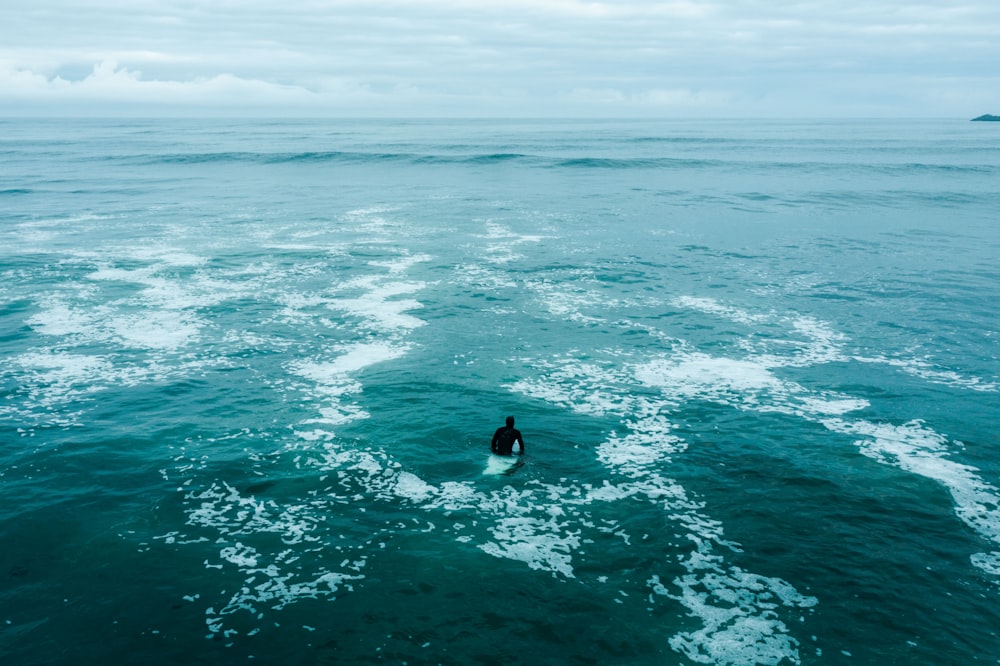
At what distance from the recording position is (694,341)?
121 ft

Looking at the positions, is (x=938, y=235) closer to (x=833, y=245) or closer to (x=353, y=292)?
(x=833, y=245)

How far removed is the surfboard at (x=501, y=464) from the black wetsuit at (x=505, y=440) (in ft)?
0.68

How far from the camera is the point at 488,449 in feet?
85.1

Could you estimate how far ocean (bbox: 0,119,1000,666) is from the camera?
17469 mm

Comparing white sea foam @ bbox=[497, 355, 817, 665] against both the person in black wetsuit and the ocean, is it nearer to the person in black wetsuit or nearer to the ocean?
the ocean

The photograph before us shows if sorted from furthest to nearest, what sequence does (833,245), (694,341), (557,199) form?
(557,199), (833,245), (694,341)

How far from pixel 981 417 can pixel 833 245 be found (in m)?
34.3

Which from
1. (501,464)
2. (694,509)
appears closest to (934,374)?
(694,509)

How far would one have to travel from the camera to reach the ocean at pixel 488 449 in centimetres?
1747

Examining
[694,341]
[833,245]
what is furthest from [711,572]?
[833,245]

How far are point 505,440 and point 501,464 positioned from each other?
2.92 feet

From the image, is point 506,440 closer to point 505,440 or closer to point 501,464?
point 505,440

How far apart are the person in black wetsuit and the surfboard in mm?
194

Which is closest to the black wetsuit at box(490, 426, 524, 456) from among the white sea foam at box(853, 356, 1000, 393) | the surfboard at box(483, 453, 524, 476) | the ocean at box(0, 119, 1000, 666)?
the surfboard at box(483, 453, 524, 476)
